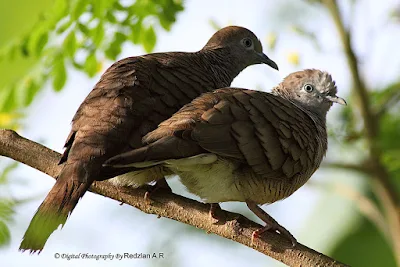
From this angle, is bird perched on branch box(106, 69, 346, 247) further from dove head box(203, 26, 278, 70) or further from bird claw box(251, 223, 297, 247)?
dove head box(203, 26, 278, 70)

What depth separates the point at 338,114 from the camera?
5.42 meters

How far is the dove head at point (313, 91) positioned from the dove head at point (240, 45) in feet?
1.98

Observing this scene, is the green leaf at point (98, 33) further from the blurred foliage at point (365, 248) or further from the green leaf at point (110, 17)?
the blurred foliage at point (365, 248)

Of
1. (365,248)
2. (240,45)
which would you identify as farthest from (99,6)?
(365,248)

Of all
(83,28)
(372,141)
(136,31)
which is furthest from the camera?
(372,141)

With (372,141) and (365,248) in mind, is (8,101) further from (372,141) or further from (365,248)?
(365,248)

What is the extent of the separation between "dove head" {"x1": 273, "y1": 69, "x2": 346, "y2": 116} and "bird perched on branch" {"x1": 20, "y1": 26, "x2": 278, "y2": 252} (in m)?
0.43

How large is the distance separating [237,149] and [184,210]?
1.43 feet

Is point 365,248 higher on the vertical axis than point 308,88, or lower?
lower

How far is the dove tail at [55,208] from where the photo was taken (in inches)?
100

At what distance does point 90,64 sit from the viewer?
395 centimetres

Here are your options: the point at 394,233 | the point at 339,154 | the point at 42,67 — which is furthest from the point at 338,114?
the point at 42,67

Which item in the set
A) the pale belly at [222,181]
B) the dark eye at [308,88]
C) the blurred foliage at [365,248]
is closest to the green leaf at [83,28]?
the pale belly at [222,181]

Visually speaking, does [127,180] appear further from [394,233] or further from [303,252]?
[394,233]
